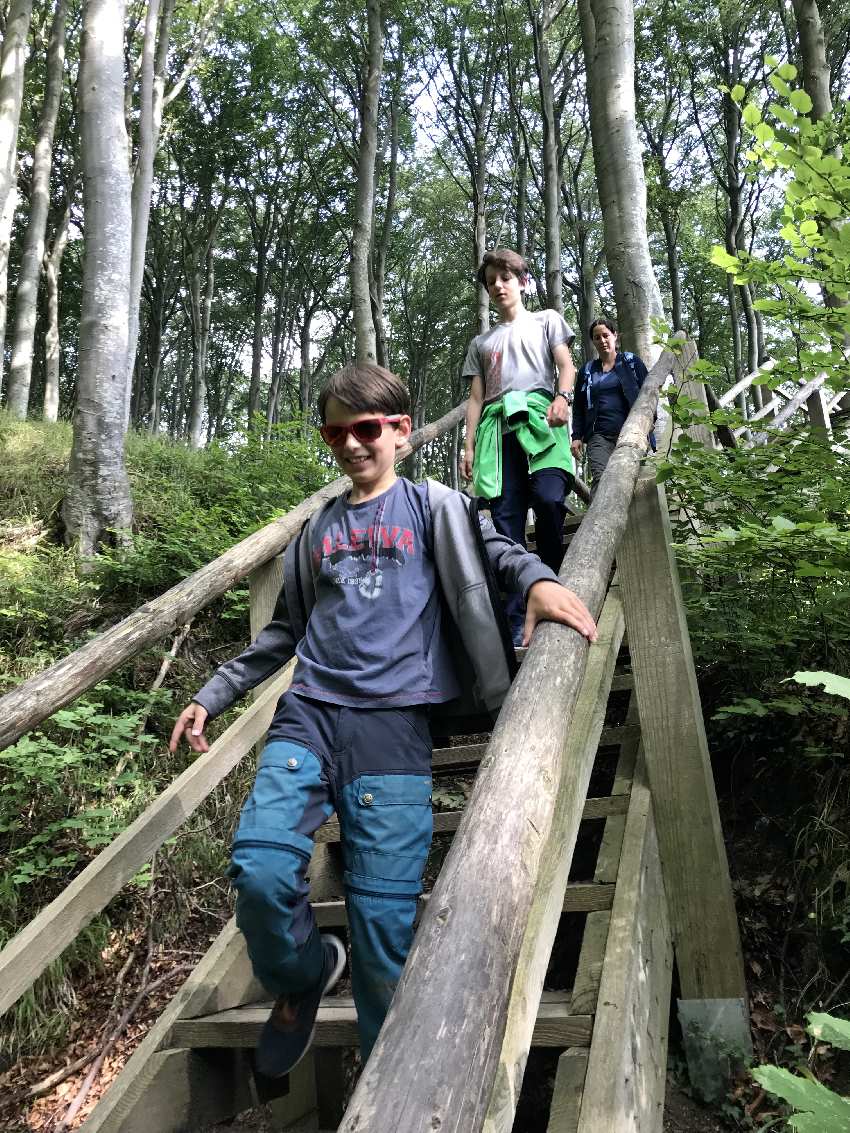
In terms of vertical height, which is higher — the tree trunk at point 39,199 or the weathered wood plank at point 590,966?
the tree trunk at point 39,199

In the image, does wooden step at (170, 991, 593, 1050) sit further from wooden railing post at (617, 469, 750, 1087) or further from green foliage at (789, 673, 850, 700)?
green foliage at (789, 673, 850, 700)

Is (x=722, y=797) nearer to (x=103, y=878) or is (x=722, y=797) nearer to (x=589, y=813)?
(x=589, y=813)

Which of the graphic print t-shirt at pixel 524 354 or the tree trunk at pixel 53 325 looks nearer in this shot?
the graphic print t-shirt at pixel 524 354

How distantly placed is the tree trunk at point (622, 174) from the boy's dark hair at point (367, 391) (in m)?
4.10

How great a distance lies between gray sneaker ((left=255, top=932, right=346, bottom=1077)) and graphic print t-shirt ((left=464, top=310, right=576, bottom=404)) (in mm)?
2963

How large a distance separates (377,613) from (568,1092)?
1195 mm

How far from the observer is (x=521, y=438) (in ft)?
13.1

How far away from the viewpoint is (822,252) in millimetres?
2701

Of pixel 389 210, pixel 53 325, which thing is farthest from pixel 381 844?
pixel 389 210

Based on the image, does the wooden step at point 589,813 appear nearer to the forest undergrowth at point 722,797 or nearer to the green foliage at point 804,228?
the forest undergrowth at point 722,797

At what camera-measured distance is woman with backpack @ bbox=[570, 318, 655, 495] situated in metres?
5.75

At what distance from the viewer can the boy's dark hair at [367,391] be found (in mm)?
2111

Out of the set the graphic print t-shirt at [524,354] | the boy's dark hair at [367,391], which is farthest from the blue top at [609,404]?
the boy's dark hair at [367,391]

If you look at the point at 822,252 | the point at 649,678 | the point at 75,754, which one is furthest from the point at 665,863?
the point at 75,754
